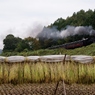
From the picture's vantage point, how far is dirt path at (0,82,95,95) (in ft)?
24.9

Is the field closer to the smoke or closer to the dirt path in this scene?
the dirt path

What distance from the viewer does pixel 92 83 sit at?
30.0 ft

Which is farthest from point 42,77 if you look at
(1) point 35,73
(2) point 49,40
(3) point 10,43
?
(3) point 10,43

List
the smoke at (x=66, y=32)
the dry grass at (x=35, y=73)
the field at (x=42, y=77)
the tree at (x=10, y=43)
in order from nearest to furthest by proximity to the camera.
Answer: the field at (x=42, y=77) → the dry grass at (x=35, y=73) → the smoke at (x=66, y=32) → the tree at (x=10, y=43)

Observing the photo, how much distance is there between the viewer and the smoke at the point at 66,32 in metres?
30.4

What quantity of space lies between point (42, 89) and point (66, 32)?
27.8 m

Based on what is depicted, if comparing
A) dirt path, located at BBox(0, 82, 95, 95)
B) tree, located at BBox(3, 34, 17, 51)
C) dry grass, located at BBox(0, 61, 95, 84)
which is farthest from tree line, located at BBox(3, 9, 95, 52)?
dirt path, located at BBox(0, 82, 95, 95)

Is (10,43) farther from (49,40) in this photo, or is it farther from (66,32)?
(66,32)

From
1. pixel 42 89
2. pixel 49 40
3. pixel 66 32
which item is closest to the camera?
pixel 42 89

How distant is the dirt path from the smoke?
2154 cm

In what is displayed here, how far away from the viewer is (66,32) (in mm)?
35625

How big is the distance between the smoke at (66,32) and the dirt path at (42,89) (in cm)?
2154

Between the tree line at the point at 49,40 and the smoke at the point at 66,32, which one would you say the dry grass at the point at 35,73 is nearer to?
the smoke at the point at 66,32

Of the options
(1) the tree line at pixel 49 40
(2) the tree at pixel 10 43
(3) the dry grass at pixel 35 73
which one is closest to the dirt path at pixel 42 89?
(3) the dry grass at pixel 35 73
